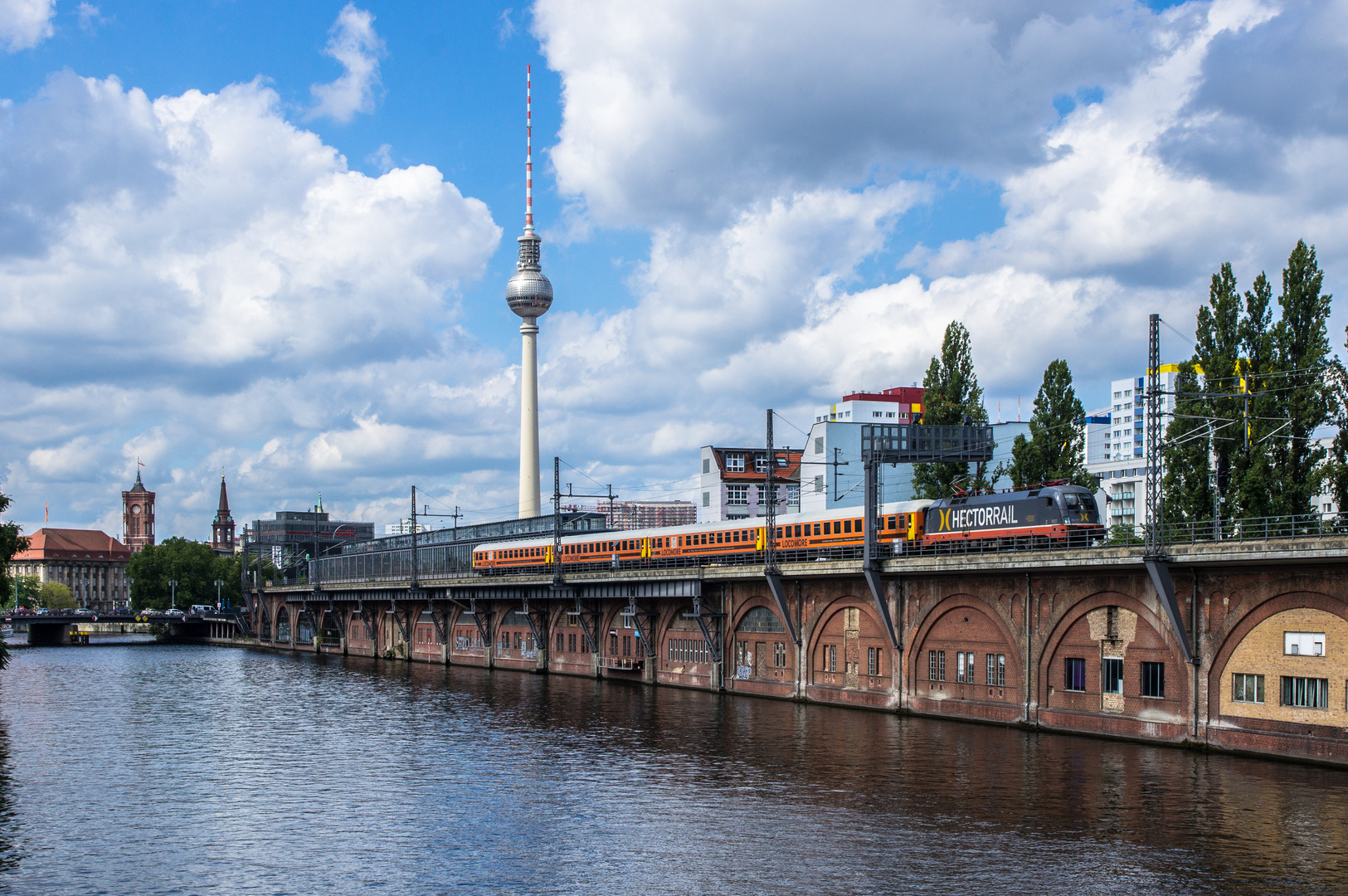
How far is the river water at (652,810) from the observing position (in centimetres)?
3447

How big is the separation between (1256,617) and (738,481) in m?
112

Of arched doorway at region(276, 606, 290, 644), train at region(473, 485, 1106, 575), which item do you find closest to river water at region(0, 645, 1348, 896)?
train at region(473, 485, 1106, 575)

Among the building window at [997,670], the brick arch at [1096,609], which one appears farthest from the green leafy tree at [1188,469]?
the building window at [997,670]

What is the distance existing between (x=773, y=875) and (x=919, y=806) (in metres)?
9.98

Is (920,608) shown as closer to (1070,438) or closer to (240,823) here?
(1070,438)

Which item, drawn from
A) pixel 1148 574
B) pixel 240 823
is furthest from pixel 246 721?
pixel 1148 574

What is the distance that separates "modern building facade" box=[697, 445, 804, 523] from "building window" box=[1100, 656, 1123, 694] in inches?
3882

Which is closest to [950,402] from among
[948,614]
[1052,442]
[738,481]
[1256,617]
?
[1052,442]

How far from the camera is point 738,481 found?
15975 cm

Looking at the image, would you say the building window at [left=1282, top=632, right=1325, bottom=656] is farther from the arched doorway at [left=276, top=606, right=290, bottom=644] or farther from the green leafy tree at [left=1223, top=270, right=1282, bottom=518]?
the arched doorway at [left=276, top=606, right=290, bottom=644]

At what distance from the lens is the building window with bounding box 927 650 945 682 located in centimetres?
6425

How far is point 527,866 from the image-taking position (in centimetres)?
3616

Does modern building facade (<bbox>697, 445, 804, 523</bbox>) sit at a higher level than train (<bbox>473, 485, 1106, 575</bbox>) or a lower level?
higher

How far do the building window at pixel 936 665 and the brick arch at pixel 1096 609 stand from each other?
22.1 feet
